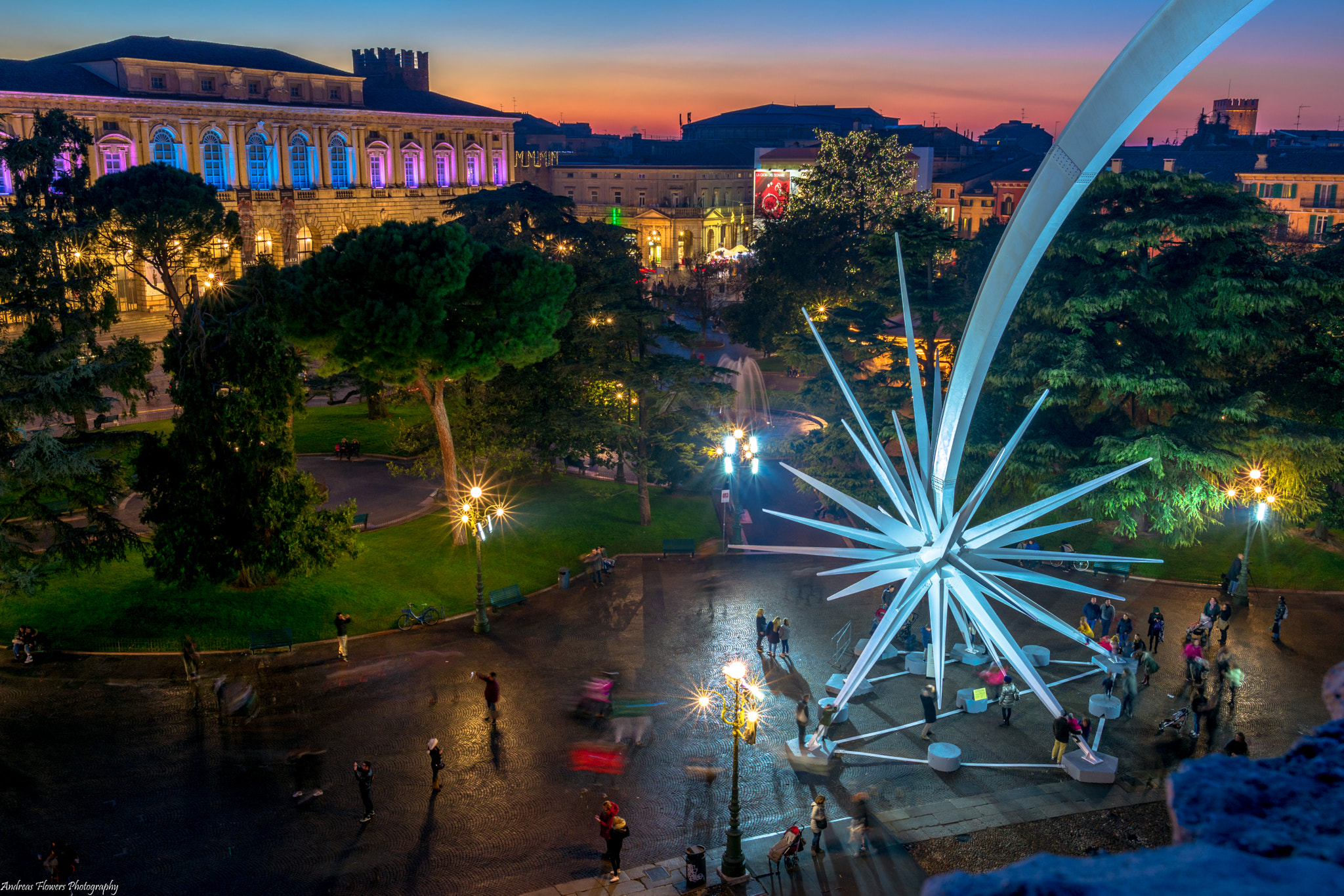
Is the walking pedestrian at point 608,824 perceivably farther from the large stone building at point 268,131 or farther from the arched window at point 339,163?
the arched window at point 339,163

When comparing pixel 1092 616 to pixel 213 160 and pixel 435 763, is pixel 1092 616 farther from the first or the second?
pixel 213 160

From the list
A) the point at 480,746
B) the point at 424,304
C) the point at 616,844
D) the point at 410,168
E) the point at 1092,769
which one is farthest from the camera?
the point at 410,168

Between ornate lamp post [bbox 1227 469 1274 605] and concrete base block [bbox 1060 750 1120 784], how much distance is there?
1243cm

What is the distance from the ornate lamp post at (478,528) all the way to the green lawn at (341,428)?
11.1 metres

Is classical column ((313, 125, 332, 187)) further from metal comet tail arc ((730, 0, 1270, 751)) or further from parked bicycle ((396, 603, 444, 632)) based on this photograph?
metal comet tail arc ((730, 0, 1270, 751))

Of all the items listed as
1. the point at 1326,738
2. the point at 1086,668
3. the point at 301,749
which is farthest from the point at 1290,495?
the point at 1326,738

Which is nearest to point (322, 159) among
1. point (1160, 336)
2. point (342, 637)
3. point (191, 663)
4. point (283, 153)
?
point (283, 153)

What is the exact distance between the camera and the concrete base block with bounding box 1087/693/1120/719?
78.5 ft

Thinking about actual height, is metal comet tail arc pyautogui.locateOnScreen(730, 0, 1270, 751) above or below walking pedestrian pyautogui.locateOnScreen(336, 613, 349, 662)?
above

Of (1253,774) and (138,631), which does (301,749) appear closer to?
(138,631)

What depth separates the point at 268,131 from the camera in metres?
88.5

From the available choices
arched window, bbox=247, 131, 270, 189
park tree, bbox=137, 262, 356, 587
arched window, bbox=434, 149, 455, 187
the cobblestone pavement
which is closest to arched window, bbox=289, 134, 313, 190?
arched window, bbox=247, 131, 270, 189

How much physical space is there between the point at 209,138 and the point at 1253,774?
96.0 m

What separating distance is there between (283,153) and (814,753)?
8653 centimetres
